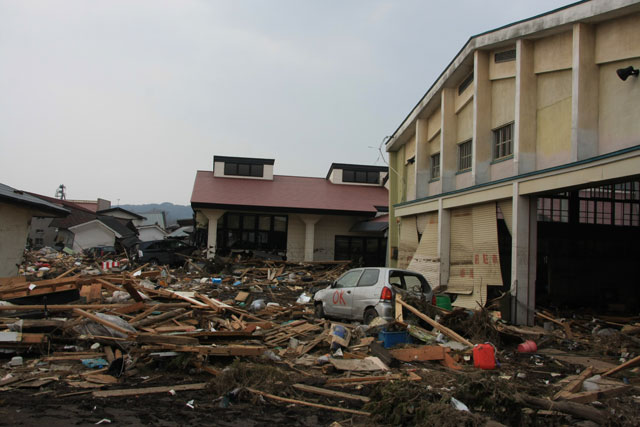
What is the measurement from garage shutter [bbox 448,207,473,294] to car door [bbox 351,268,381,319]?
14.7 feet

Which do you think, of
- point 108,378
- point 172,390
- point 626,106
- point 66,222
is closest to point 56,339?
point 108,378

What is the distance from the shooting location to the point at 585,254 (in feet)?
52.7

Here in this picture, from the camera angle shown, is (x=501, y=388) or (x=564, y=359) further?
(x=564, y=359)

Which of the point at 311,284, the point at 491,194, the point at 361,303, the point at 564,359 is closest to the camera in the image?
the point at 564,359

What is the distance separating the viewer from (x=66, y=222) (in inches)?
1793

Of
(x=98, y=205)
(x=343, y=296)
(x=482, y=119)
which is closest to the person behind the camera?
(x=343, y=296)

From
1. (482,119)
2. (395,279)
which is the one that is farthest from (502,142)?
(395,279)

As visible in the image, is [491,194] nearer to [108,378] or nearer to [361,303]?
[361,303]

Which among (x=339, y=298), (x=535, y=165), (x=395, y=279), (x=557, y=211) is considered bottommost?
(x=339, y=298)

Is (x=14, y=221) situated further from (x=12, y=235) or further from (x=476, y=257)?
(x=476, y=257)

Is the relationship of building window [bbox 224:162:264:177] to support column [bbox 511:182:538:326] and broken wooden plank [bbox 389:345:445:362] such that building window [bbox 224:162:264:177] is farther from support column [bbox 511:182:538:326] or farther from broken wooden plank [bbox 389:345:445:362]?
broken wooden plank [bbox 389:345:445:362]

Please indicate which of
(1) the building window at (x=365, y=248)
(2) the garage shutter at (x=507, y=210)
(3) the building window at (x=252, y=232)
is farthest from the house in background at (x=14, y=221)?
(1) the building window at (x=365, y=248)

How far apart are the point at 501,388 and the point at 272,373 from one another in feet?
9.82

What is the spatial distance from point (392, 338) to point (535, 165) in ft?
21.2
